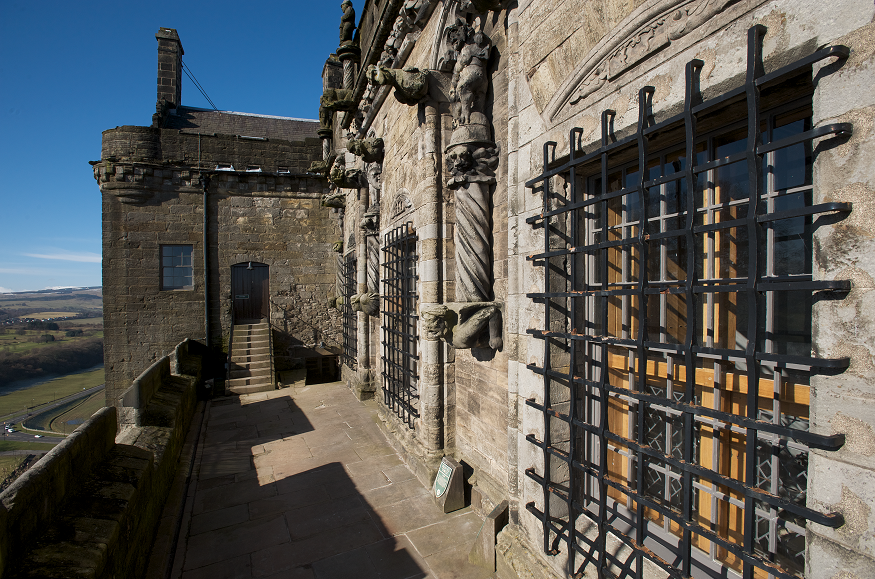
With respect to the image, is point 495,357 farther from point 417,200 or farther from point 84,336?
point 84,336

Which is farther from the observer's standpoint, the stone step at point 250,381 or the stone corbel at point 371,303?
the stone step at point 250,381

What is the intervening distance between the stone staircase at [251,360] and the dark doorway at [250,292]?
36cm

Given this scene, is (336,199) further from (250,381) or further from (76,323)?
(76,323)

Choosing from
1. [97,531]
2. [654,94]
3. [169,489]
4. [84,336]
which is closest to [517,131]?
[654,94]

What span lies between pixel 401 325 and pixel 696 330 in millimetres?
4228

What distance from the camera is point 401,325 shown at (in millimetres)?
5617

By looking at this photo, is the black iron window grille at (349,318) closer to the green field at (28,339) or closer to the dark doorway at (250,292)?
the dark doorway at (250,292)

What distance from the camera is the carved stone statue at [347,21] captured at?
806 centimetres

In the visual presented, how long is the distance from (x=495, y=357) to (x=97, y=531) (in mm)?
2711

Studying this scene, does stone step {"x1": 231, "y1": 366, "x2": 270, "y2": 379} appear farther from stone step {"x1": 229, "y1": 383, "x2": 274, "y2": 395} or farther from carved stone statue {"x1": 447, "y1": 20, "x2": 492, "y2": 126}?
carved stone statue {"x1": 447, "y1": 20, "x2": 492, "y2": 126}

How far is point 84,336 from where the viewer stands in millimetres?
56000

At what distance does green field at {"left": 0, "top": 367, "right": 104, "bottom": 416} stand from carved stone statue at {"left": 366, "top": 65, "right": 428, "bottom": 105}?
4127 centimetres

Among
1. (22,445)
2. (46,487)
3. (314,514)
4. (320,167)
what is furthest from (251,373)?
(22,445)

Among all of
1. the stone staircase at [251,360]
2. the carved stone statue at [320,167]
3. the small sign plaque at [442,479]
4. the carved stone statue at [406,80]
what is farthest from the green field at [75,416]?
the carved stone statue at [406,80]
